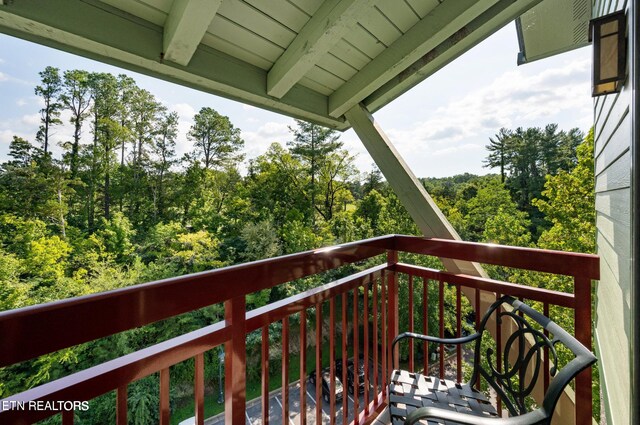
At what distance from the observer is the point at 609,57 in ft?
3.09

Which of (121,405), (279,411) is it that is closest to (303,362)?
(121,405)

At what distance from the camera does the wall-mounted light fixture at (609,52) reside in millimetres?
880

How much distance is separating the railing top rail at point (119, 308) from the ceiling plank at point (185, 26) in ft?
3.18

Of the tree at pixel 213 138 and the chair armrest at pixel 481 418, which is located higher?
the tree at pixel 213 138

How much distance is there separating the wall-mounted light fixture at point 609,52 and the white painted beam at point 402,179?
96 cm

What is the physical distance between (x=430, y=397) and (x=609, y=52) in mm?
1533

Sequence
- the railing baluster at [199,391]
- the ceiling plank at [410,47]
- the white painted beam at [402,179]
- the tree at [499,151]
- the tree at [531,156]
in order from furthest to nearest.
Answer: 1. the tree at [499,151]
2. the tree at [531,156]
3. the white painted beam at [402,179]
4. the ceiling plank at [410,47]
5. the railing baluster at [199,391]

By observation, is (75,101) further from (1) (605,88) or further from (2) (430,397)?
(1) (605,88)

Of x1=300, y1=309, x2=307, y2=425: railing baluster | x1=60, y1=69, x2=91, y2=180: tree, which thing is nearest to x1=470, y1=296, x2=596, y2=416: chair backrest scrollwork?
x1=300, y1=309, x2=307, y2=425: railing baluster

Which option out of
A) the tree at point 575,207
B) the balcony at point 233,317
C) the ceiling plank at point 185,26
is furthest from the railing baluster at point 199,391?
the tree at point 575,207

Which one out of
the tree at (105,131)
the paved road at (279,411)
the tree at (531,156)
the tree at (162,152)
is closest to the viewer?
the paved road at (279,411)

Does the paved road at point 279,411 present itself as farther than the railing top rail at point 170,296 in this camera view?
Yes

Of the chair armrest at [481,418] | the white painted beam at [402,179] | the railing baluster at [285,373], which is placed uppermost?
the white painted beam at [402,179]

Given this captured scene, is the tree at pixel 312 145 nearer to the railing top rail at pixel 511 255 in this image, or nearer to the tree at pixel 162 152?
the tree at pixel 162 152
